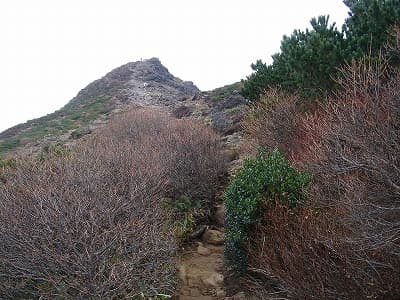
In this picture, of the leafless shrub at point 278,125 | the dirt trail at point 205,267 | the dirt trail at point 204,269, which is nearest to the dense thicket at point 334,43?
the leafless shrub at point 278,125

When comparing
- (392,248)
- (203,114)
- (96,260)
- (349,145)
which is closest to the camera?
(392,248)

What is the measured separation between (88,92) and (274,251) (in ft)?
132

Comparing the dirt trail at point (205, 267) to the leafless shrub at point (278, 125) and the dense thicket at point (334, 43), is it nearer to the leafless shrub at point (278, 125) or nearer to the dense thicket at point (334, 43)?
the leafless shrub at point (278, 125)

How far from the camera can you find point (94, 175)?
701 centimetres

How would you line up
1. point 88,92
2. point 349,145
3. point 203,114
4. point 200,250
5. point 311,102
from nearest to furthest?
1. point 349,145
2. point 200,250
3. point 311,102
4. point 203,114
5. point 88,92

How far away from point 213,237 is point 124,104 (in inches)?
946

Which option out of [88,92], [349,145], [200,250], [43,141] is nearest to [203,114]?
[43,141]


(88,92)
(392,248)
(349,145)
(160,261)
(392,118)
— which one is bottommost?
(160,261)

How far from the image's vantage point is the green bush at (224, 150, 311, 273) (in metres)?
6.24

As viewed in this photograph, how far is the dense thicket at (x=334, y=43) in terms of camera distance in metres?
8.38

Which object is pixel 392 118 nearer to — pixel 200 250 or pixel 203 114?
pixel 200 250

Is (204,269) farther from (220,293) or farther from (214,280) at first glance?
(220,293)

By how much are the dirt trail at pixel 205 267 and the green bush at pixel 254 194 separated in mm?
621

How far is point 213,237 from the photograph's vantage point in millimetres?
9016
